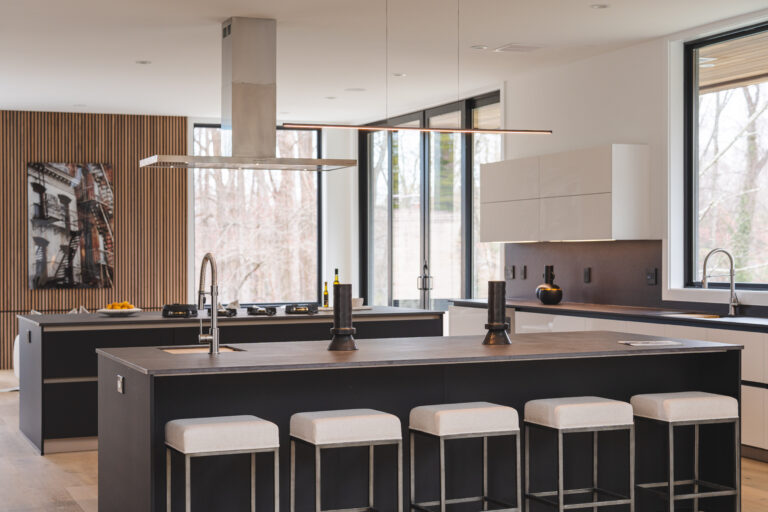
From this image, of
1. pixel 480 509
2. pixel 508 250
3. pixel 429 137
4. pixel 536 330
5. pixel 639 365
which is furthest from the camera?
pixel 429 137

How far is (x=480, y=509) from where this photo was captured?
4.56 metres

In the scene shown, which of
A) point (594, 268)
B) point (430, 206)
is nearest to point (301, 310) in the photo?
point (594, 268)

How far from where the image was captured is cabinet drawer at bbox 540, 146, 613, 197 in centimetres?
732

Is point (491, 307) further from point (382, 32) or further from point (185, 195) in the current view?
point (185, 195)

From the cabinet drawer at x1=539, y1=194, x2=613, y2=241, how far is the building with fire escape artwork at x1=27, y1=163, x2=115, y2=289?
5.34 m

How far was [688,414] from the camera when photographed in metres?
4.42

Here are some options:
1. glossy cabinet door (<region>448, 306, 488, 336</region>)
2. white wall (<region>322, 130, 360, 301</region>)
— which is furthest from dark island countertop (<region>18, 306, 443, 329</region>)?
white wall (<region>322, 130, 360, 301</region>)

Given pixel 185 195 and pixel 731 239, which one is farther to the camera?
pixel 185 195

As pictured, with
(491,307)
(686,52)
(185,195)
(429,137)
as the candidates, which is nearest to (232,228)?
(185,195)

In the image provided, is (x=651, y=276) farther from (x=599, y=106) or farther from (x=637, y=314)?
(x=599, y=106)

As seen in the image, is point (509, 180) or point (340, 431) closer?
point (340, 431)

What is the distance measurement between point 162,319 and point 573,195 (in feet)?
10.6

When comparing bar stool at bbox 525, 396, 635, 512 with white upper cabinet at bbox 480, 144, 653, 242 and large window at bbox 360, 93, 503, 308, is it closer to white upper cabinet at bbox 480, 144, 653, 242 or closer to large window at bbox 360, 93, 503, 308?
white upper cabinet at bbox 480, 144, 653, 242

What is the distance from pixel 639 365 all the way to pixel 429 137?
584 cm
